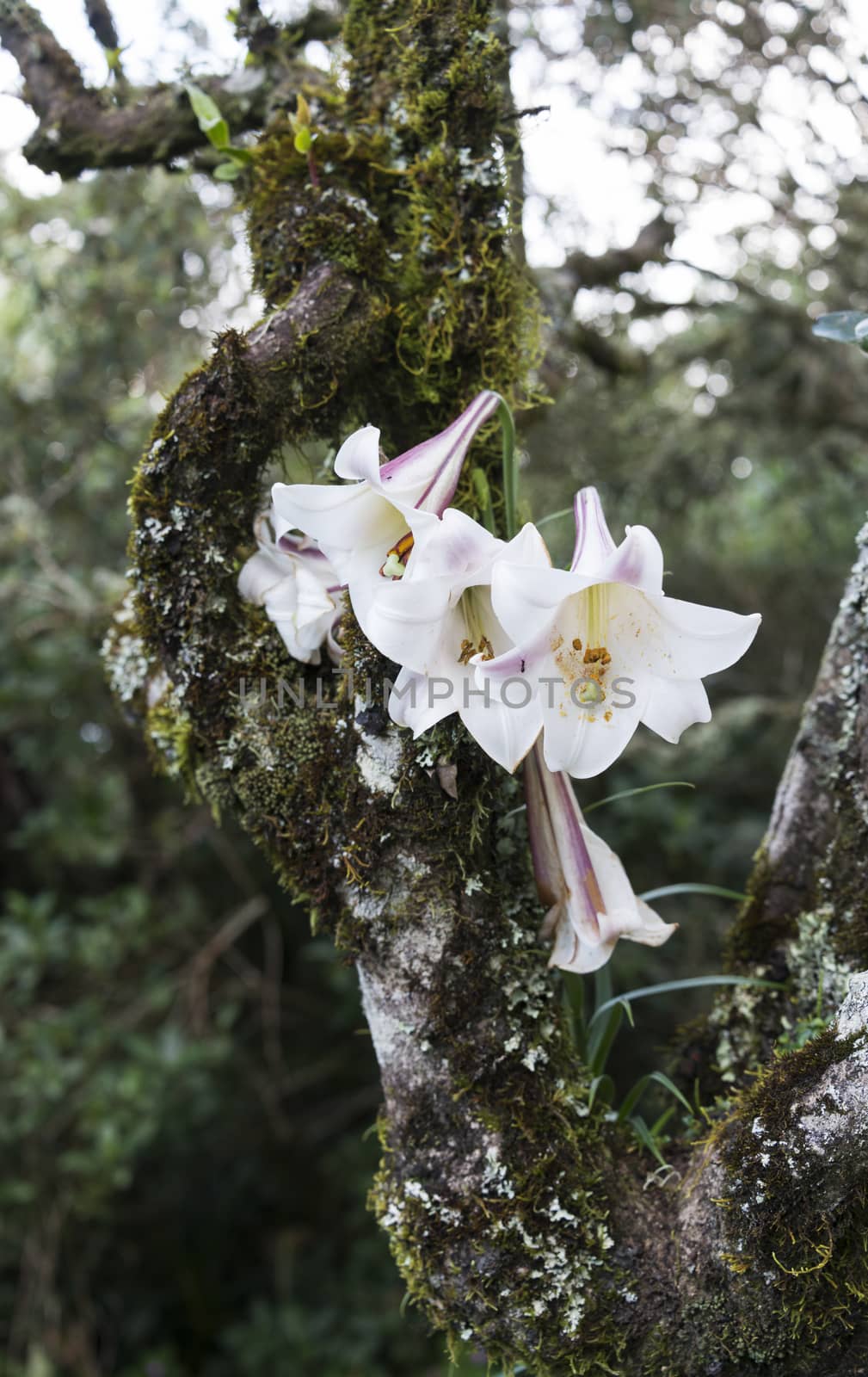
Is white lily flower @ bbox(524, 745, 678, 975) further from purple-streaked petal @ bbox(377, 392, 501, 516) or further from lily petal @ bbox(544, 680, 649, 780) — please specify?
purple-streaked petal @ bbox(377, 392, 501, 516)

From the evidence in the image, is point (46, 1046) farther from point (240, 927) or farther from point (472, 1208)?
point (472, 1208)

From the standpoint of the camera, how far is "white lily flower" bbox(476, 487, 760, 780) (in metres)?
0.87

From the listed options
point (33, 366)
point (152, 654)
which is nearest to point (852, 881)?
point (152, 654)

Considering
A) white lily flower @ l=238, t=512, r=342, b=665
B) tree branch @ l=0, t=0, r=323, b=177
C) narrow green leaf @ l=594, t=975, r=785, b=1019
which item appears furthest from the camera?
tree branch @ l=0, t=0, r=323, b=177

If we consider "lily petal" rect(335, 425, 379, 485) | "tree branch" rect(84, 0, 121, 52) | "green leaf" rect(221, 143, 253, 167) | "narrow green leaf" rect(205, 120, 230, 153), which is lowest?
"lily petal" rect(335, 425, 379, 485)

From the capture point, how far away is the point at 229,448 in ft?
3.68

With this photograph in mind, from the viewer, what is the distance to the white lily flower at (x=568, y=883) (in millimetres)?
1088

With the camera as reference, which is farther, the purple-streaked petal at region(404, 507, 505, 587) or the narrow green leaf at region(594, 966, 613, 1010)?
the narrow green leaf at region(594, 966, 613, 1010)

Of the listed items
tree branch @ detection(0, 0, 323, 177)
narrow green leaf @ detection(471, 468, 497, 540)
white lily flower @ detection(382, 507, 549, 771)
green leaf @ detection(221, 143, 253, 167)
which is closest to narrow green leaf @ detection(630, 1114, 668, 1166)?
narrow green leaf @ detection(471, 468, 497, 540)

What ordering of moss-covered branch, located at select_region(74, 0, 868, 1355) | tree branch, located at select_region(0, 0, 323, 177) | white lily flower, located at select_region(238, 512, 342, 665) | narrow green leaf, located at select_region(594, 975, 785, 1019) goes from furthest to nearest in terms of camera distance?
tree branch, located at select_region(0, 0, 323, 177) < narrow green leaf, located at select_region(594, 975, 785, 1019) < white lily flower, located at select_region(238, 512, 342, 665) < moss-covered branch, located at select_region(74, 0, 868, 1355)

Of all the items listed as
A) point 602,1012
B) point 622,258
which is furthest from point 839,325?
point 622,258

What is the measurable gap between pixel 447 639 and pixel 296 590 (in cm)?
22

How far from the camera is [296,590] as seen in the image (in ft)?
3.60

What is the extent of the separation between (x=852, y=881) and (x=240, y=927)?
96.4 inches
